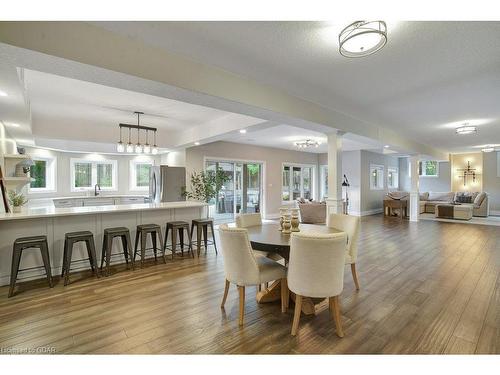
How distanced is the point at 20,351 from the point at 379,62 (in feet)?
13.1

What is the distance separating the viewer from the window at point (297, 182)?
383 inches

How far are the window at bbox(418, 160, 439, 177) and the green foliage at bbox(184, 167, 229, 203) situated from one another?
10.3 metres

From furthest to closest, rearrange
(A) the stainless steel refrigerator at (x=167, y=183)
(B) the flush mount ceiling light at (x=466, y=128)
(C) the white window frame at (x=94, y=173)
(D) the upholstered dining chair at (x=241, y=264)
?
(C) the white window frame at (x=94, y=173) < (A) the stainless steel refrigerator at (x=167, y=183) < (B) the flush mount ceiling light at (x=466, y=128) < (D) the upholstered dining chair at (x=241, y=264)

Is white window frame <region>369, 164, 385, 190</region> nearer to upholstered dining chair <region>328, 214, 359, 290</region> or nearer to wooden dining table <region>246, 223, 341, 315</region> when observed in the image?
upholstered dining chair <region>328, 214, 359, 290</region>

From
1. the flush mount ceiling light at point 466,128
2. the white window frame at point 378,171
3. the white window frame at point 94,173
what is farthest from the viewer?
the white window frame at point 378,171

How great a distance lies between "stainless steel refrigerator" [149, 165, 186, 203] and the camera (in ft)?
20.5

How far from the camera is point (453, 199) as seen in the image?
10023mm

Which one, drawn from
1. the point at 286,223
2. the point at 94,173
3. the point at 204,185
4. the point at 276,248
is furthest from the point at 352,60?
the point at 94,173

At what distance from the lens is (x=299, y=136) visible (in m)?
6.77

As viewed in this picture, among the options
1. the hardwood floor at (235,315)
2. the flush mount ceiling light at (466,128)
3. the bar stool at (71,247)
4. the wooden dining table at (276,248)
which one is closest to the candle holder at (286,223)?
the wooden dining table at (276,248)

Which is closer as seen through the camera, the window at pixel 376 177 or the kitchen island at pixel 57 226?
the kitchen island at pixel 57 226

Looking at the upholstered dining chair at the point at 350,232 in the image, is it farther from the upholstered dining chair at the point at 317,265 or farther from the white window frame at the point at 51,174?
the white window frame at the point at 51,174

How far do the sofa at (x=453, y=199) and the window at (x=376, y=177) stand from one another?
0.84 meters

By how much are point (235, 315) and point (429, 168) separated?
13209 mm
